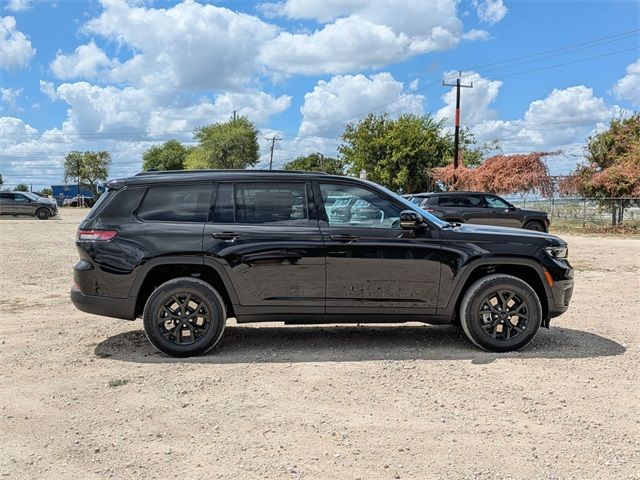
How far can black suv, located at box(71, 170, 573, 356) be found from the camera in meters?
5.26

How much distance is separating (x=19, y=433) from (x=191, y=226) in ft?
7.42

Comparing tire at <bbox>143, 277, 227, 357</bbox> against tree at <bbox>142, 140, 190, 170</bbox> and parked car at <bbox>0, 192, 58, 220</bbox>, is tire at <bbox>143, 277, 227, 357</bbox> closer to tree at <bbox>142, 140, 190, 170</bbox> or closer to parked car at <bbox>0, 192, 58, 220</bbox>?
parked car at <bbox>0, 192, 58, 220</bbox>

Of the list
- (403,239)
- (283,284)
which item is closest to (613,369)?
(403,239)

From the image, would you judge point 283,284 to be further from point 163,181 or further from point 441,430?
point 441,430

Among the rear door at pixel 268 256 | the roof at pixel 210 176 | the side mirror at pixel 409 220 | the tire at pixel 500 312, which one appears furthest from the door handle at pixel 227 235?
the tire at pixel 500 312

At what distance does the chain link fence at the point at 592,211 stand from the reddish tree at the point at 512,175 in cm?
118

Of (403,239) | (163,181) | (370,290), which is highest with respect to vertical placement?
(163,181)

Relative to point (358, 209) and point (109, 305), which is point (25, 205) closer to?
point (109, 305)

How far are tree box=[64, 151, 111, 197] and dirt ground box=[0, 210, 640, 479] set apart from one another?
82626 mm

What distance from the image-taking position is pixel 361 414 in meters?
3.98

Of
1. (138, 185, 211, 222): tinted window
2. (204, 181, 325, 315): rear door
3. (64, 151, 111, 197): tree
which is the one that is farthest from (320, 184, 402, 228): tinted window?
(64, 151, 111, 197): tree

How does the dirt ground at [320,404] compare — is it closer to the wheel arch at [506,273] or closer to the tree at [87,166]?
the wheel arch at [506,273]

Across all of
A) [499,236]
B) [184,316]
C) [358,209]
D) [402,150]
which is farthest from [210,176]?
[402,150]

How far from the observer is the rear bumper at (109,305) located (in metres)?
5.29
